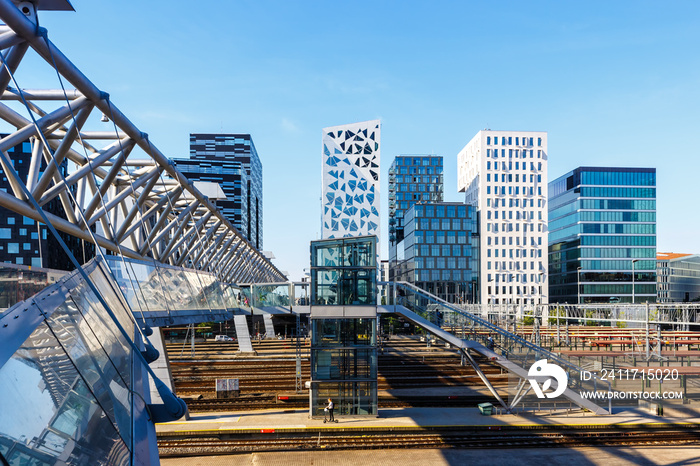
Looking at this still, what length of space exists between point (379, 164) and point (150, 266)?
7521cm

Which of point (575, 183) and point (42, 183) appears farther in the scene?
point (575, 183)

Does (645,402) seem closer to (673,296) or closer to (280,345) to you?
(280,345)

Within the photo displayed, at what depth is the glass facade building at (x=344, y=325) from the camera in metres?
22.7

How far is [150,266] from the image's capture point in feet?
46.1

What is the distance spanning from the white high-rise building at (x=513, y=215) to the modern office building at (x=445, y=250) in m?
2.36

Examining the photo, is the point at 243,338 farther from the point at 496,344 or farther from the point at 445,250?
the point at 445,250

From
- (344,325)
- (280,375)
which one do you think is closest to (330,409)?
(344,325)

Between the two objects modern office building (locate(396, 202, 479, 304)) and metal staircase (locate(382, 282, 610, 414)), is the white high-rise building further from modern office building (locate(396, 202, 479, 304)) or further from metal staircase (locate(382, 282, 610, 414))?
metal staircase (locate(382, 282, 610, 414))

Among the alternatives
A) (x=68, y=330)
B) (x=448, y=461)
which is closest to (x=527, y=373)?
(x=448, y=461)

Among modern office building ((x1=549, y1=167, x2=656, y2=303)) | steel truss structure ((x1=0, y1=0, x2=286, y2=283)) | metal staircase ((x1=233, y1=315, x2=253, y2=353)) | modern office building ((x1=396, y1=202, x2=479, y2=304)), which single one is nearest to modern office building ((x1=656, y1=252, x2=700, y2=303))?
modern office building ((x1=549, y1=167, x2=656, y2=303))

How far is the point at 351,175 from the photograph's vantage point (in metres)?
86.9

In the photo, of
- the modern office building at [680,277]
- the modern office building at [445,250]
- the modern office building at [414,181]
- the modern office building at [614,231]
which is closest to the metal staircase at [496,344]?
the modern office building at [445,250]

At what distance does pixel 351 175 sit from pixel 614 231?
4800cm

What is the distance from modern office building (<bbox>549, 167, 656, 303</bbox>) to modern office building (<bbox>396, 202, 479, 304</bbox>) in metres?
19.5
